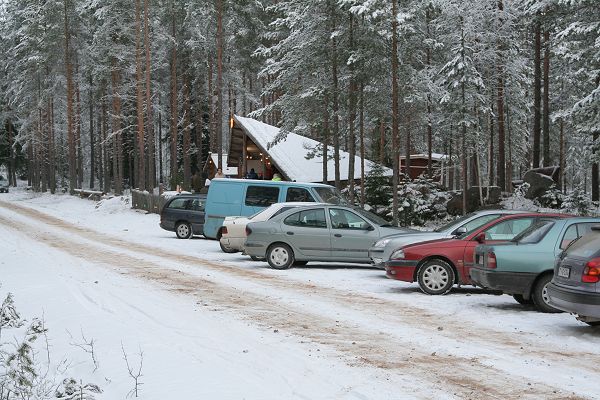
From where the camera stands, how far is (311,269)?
Answer: 16.2 meters

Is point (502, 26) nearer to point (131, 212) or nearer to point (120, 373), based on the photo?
point (131, 212)

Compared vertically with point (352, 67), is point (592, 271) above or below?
below

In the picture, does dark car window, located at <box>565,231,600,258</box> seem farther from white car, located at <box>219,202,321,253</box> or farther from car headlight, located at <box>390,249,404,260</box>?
white car, located at <box>219,202,321,253</box>

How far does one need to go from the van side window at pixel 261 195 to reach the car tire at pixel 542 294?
10.3m

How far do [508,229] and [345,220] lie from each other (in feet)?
15.2

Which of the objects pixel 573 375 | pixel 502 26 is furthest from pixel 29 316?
pixel 502 26

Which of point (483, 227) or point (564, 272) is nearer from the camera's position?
point (564, 272)

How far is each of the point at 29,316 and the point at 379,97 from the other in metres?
21.0

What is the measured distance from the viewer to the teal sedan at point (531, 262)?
34.6 ft

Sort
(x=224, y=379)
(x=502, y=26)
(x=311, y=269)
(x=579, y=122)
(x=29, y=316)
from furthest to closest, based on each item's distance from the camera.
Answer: (x=502, y=26) → (x=579, y=122) → (x=311, y=269) → (x=29, y=316) → (x=224, y=379)

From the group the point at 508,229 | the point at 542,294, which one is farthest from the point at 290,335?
the point at 508,229

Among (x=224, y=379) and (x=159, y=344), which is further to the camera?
(x=159, y=344)

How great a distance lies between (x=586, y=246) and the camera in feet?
29.0

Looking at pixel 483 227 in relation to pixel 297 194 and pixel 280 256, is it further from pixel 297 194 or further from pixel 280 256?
pixel 297 194
